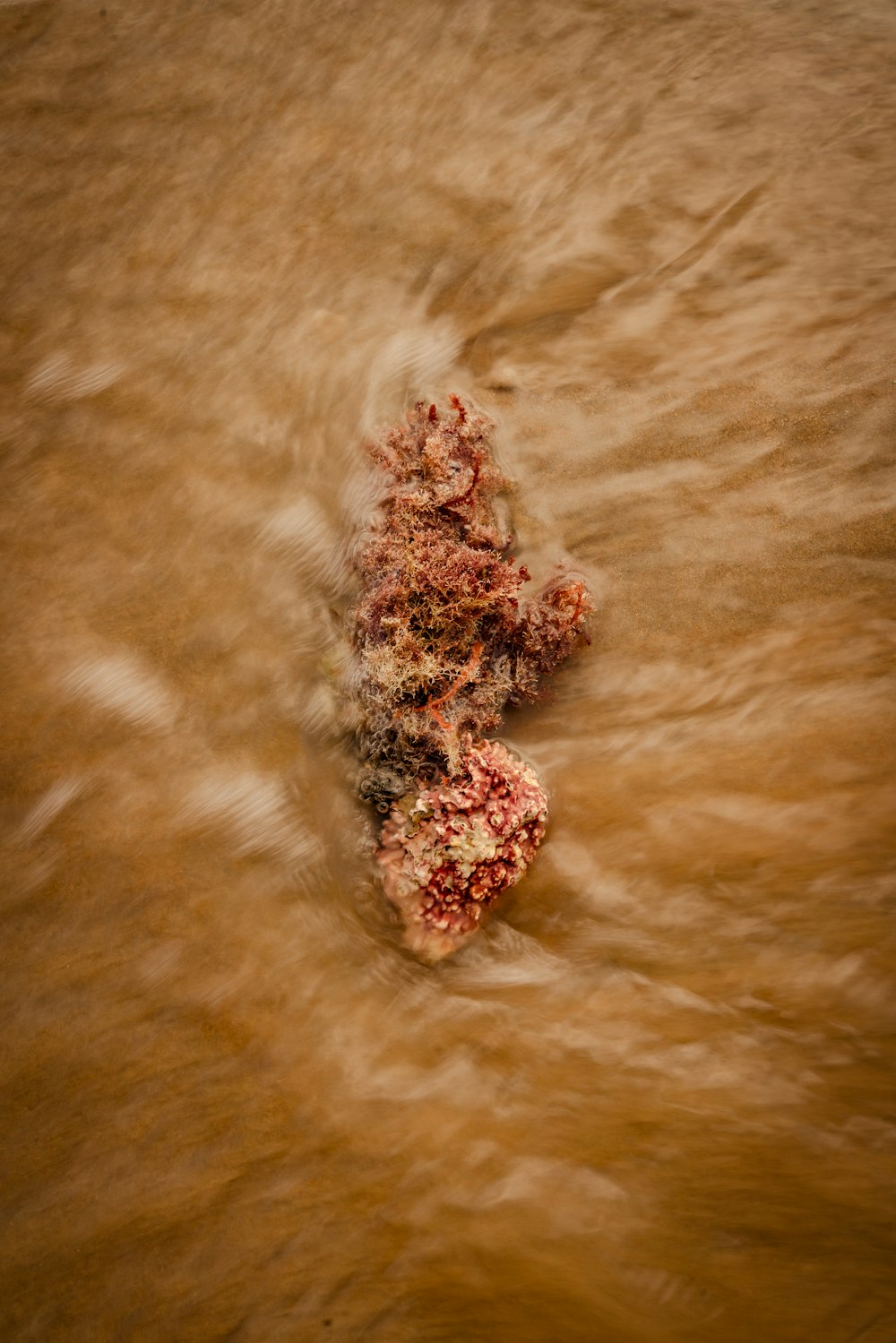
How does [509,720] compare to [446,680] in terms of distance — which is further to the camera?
[509,720]

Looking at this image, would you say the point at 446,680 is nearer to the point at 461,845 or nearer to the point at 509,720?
the point at 509,720

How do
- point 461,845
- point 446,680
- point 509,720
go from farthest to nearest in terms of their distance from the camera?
point 509,720 → point 446,680 → point 461,845

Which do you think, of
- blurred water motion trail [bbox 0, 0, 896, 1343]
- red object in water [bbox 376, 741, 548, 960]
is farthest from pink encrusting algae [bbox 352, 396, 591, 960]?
blurred water motion trail [bbox 0, 0, 896, 1343]

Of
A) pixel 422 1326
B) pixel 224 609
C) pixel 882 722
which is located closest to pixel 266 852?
pixel 224 609

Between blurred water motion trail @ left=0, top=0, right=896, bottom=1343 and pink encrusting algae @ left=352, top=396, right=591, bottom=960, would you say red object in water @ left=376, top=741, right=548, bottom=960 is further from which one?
blurred water motion trail @ left=0, top=0, right=896, bottom=1343

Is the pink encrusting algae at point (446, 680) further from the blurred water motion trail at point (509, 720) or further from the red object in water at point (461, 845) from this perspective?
the blurred water motion trail at point (509, 720)

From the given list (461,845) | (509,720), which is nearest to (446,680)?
(509,720)
